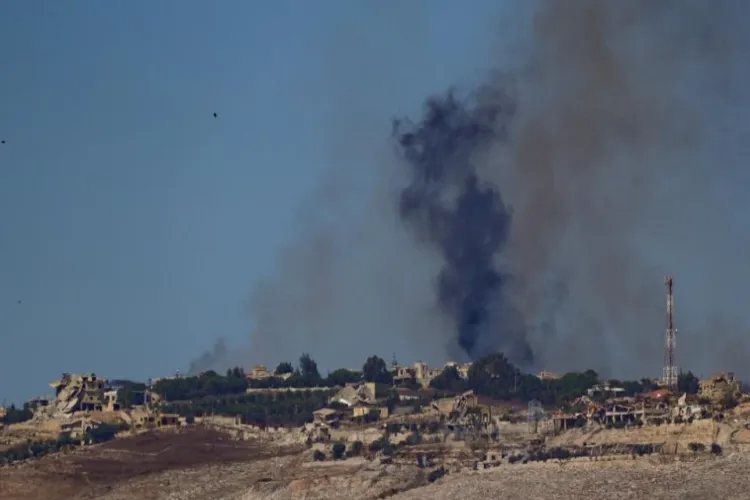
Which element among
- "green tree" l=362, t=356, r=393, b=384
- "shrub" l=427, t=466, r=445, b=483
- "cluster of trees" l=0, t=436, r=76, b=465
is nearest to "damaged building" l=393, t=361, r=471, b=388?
"green tree" l=362, t=356, r=393, b=384

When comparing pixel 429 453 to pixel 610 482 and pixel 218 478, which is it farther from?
pixel 610 482

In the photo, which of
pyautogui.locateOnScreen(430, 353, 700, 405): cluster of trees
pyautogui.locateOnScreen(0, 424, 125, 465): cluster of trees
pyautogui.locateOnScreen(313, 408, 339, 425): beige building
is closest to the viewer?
pyautogui.locateOnScreen(0, 424, 125, 465): cluster of trees

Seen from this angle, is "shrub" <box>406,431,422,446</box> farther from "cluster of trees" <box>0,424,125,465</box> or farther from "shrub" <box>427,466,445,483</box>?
"cluster of trees" <box>0,424,125,465</box>

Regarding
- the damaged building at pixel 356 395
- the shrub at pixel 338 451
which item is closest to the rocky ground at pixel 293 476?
the shrub at pixel 338 451

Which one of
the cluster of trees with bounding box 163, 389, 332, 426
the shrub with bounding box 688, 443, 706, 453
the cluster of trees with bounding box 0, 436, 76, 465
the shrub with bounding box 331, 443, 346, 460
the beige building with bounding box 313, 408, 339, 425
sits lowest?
the shrub with bounding box 688, 443, 706, 453

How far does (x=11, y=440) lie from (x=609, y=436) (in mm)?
35167

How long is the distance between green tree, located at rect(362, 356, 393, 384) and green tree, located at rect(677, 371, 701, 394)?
62.9 feet

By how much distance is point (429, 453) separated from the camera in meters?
94.4

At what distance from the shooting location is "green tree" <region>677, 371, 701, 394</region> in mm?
110875

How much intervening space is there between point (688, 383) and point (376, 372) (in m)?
21.1

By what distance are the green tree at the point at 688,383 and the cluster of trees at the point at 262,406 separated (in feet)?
61.2

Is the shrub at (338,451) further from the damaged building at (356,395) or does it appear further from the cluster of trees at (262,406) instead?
the damaged building at (356,395)

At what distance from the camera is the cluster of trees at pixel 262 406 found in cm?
11256

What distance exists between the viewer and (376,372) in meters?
126
